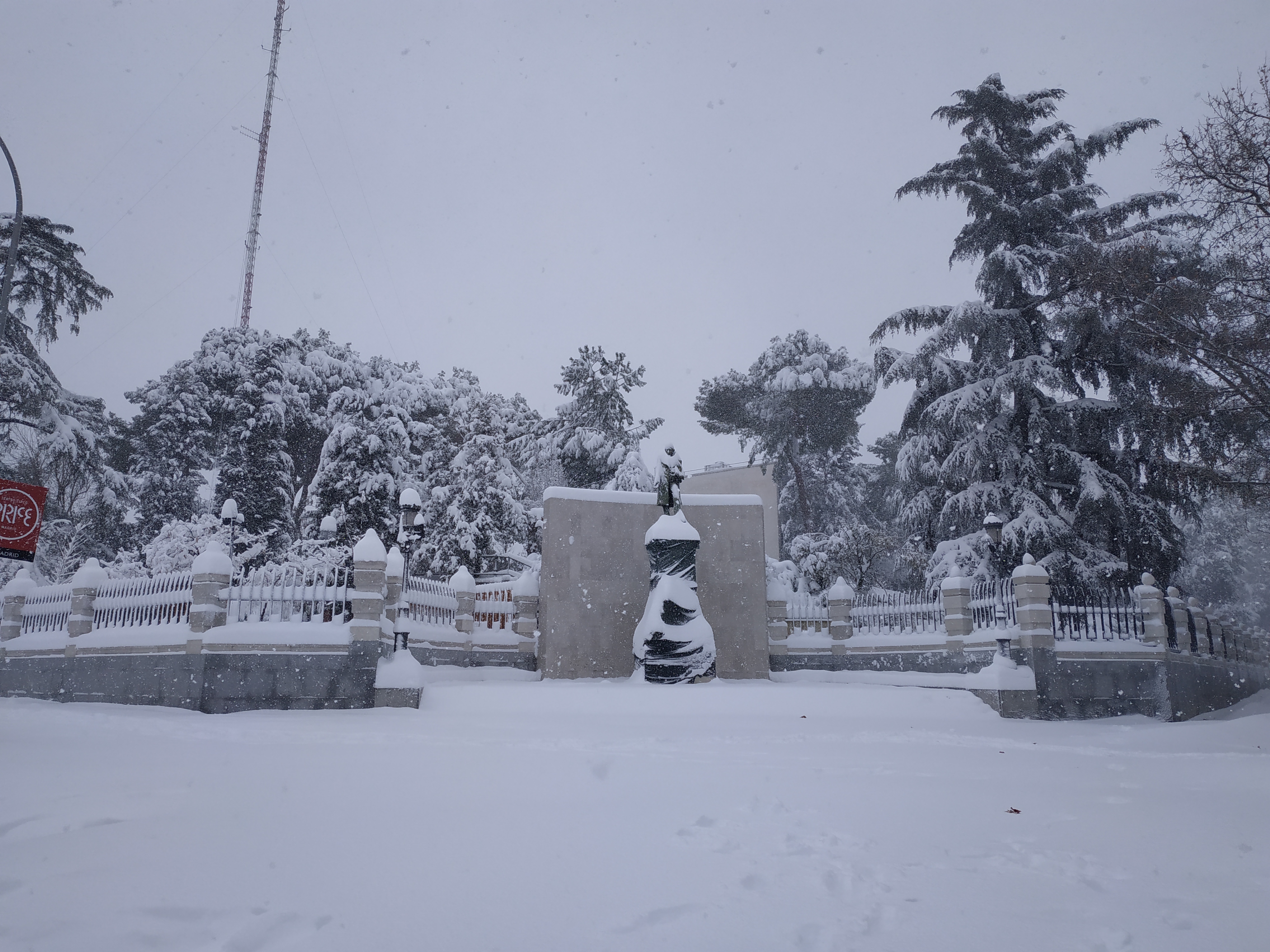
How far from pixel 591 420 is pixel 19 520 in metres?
23.4

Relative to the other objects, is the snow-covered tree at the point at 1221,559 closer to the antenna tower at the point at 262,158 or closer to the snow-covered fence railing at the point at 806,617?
the snow-covered fence railing at the point at 806,617

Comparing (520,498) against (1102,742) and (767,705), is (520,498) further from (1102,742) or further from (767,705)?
(1102,742)

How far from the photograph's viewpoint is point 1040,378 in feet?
58.9

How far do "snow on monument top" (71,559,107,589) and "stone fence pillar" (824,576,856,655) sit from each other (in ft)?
45.9

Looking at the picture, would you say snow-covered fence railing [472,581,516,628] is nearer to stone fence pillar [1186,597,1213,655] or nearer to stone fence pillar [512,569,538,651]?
stone fence pillar [512,569,538,651]

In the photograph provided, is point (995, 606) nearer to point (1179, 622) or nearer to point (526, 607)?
point (1179, 622)

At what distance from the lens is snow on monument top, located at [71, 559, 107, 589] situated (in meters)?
13.2

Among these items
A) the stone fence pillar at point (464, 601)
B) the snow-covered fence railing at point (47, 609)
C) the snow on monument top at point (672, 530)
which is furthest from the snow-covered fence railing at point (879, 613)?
the snow-covered fence railing at point (47, 609)

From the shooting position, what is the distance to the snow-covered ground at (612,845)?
2.84 m

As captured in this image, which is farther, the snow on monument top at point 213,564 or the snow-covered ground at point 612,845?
the snow on monument top at point 213,564

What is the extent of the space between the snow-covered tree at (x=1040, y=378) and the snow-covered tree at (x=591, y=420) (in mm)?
12485

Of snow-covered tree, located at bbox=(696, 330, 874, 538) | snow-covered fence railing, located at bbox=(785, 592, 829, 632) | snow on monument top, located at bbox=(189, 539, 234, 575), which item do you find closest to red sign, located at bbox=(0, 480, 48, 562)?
snow on monument top, located at bbox=(189, 539, 234, 575)

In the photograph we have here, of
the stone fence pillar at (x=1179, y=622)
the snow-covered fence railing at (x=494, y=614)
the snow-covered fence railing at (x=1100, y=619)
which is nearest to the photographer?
the snow-covered fence railing at (x=1100, y=619)

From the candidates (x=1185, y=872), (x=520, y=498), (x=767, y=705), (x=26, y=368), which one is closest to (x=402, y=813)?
(x=1185, y=872)
